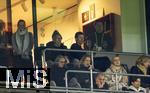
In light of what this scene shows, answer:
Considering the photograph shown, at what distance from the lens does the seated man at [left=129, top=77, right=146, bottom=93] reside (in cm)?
1143

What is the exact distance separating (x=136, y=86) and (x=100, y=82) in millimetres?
842

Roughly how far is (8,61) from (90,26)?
2112 millimetres

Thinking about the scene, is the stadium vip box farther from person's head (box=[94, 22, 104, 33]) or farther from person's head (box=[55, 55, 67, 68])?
person's head (box=[94, 22, 104, 33])

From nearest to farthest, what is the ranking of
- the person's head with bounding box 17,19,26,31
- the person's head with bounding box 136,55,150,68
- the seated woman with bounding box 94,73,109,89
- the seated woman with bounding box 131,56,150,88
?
the seated woman with bounding box 94,73,109,89, the person's head with bounding box 17,19,26,31, the seated woman with bounding box 131,56,150,88, the person's head with bounding box 136,55,150,68

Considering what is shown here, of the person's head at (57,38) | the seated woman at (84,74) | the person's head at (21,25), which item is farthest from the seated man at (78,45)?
the person's head at (21,25)

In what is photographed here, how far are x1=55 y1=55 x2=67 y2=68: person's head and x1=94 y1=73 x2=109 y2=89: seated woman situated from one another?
68 centimetres

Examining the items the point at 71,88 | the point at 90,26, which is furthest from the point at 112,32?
the point at 71,88

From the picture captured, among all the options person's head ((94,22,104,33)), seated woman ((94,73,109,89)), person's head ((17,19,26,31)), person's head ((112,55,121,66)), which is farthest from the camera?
person's head ((94,22,104,33))

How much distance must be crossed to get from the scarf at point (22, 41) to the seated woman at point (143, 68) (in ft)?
7.13

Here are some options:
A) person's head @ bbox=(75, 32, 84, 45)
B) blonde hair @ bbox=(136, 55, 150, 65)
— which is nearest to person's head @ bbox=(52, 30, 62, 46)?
person's head @ bbox=(75, 32, 84, 45)

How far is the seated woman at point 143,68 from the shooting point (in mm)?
11721

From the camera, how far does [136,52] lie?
1261 centimetres

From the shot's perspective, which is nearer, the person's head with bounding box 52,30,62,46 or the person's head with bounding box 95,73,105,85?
the person's head with bounding box 95,73,105,85

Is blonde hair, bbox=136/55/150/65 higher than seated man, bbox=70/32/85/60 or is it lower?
lower
